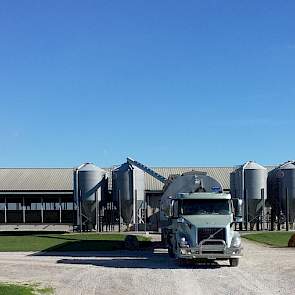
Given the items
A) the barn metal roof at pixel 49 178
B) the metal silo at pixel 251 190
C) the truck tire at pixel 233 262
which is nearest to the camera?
the truck tire at pixel 233 262

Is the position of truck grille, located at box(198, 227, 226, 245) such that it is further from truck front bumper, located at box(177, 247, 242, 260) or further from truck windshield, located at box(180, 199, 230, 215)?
truck windshield, located at box(180, 199, 230, 215)

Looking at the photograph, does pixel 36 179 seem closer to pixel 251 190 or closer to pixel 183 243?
pixel 251 190

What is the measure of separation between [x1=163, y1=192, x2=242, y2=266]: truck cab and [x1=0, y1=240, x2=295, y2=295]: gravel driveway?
574mm

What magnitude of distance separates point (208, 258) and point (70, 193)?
48.1 meters

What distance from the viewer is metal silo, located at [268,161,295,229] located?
201 feet

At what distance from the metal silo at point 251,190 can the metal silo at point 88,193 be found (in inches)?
528

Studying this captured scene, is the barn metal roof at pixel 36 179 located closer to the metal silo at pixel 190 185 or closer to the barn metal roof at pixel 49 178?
the barn metal roof at pixel 49 178

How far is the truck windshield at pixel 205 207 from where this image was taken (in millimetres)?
26875

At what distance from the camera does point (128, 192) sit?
60.3m

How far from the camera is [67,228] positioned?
66.4 metres

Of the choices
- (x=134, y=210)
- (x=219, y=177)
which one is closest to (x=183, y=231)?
(x=134, y=210)

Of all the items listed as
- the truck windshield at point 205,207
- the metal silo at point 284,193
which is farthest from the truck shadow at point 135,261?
the metal silo at point 284,193

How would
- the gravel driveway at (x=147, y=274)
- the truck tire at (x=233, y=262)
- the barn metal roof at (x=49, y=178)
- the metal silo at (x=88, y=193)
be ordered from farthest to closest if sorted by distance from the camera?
the barn metal roof at (x=49, y=178)
the metal silo at (x=88, y=193)
the truck tire at (x=233, y=262)
the gravel driveway at (x=147, y=274)

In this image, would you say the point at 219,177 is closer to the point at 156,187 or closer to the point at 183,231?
the point at 156,187
